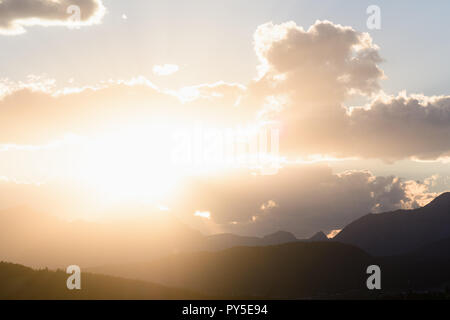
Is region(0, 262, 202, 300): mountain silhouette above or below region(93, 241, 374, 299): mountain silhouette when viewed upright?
above

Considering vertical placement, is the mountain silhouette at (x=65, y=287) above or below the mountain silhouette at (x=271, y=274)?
above

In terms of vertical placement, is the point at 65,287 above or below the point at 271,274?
above

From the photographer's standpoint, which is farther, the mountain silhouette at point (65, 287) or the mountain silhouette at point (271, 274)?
the mountain silhouette at point (271, 274)

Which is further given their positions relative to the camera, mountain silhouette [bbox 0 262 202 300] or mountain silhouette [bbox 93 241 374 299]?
mountain silhouette [bbox 93 241 374 299]

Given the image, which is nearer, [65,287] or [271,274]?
[65,287]

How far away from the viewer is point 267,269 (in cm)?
18450
